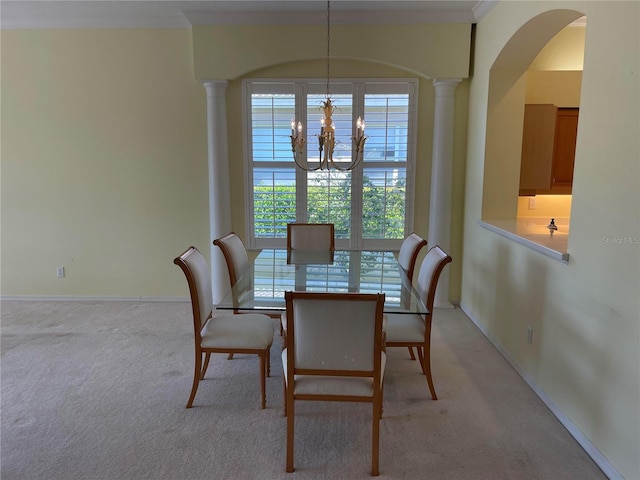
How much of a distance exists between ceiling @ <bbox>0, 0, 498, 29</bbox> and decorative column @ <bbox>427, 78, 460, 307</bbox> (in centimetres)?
64

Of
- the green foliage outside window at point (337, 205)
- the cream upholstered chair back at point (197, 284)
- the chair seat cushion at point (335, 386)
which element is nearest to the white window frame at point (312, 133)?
the green foliage outside window at point (337, 205)

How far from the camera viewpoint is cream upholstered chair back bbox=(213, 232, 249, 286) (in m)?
3.00

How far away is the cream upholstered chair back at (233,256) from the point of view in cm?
300

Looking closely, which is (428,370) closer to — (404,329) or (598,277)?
(404,329)

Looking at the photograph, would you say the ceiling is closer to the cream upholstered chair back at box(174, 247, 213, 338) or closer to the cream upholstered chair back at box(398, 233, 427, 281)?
the cream upholstered chair back at box(398, 233, 427, 281)

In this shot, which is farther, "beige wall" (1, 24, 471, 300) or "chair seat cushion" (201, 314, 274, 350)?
"beige wall" (1, 24, 471, 300)

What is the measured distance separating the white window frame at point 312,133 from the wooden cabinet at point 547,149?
1.04m

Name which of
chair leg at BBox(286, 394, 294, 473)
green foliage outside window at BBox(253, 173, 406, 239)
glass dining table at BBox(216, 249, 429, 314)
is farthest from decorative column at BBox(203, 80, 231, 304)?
chair leg at BBox(286, 394, 294, 473)

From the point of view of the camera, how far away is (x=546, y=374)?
2.56 metres

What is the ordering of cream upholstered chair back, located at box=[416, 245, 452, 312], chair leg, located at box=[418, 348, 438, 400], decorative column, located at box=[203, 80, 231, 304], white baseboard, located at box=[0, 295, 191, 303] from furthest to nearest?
white baseboard, located at box=[0, 295, 191, 303] < decorative column, located at box=[203, 80, 231, 304] < chair leg, located at box=[418, 348, 438, 400] < cream upholstered chair back, located at box=[416, 245, 452, 312]

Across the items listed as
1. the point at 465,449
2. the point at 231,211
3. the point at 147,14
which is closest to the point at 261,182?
the point at 231,211

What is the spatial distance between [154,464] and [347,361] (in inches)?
43.2

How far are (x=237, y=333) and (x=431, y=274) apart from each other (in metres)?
1.24

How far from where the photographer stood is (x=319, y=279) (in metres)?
2.73
